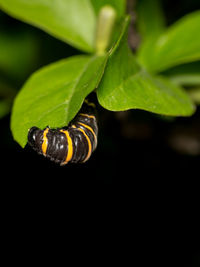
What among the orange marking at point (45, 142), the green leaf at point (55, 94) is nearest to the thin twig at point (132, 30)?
the green leaf at point (55, 94)

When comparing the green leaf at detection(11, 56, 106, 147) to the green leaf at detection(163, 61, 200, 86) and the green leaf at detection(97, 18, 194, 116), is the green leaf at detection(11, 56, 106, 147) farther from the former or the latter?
the green leaf at detection(163, 61, 200, 86)

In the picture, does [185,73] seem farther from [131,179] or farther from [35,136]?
[131,179]

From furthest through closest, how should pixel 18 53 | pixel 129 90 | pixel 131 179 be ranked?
pixel 131 179
pixel 18 53
pixel 129 90

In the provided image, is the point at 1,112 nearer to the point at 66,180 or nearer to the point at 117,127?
the point at 117,127

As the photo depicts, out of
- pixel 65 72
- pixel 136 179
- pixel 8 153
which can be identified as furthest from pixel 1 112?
pixel 136 179

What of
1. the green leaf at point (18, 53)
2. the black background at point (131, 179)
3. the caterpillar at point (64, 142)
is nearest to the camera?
the caterpillar at point (64, 142)

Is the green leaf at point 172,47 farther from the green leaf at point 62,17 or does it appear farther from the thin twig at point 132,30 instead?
the green leaf at point 62,17

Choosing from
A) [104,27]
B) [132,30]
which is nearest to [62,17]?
[104,27]
